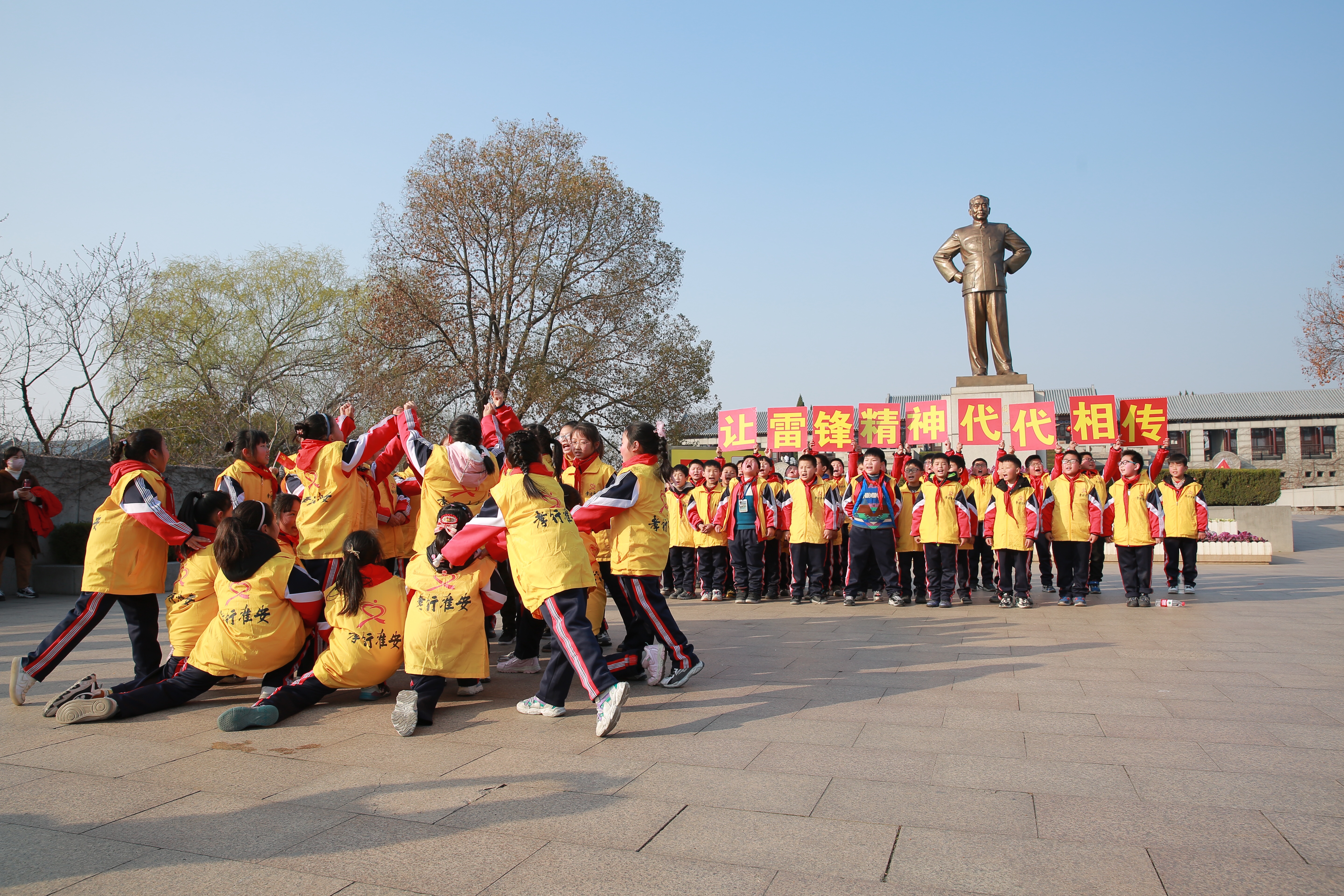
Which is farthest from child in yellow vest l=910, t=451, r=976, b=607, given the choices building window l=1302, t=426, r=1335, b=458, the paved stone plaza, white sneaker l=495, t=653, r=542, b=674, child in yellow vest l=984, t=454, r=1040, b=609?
building window l=1302, t=426, r=1335, b=458

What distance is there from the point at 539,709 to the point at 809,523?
5.97 meters

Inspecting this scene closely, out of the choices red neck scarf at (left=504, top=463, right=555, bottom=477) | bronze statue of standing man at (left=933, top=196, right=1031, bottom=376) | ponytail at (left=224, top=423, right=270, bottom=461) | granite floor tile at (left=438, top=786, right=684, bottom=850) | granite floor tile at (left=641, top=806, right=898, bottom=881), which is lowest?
granite floor tile at (left=641, top=806, right=898, bottom=881)

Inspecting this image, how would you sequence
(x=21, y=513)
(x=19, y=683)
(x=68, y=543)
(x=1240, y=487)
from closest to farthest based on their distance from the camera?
(x=19, y=683), (x=21, y=513), (x=68, y=543), (x=1240, y=487)

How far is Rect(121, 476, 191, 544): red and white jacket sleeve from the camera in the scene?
A: 16.3ft

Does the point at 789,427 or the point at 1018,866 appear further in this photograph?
the point at 789,427

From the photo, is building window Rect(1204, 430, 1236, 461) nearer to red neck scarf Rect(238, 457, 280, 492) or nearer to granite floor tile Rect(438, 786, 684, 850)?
red neck scarf Rect(238, 457, 280, 492)

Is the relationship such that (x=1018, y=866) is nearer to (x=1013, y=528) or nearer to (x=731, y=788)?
(x=731, y=788)

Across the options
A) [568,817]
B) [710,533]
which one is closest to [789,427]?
[710,533]

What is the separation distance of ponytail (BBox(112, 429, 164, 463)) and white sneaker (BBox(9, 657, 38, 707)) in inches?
50.6

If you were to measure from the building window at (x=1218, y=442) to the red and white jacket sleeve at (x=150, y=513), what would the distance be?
57585 millimetres

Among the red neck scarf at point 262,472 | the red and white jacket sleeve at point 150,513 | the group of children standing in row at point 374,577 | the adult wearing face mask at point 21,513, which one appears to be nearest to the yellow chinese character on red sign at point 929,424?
the group of children standing in row at point 374,577

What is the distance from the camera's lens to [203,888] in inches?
99.3

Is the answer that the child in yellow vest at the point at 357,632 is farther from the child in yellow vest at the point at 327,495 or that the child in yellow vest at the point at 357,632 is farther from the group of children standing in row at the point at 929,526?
the group of children standing in row at the point at 929,526

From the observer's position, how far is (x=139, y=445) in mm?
5227
